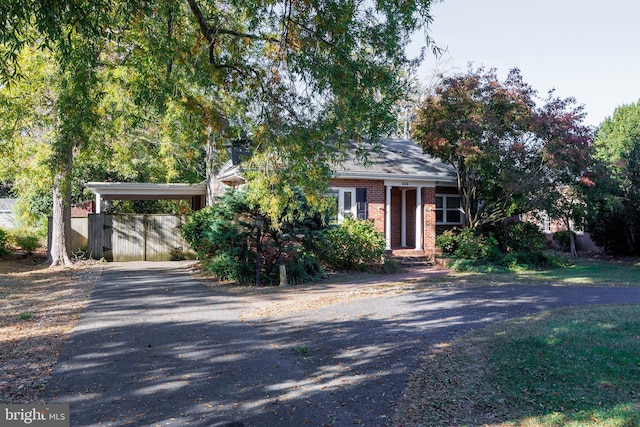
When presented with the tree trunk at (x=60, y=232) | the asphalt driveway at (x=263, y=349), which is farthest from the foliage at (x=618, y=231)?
the tree trunk at (x=60, y=232)

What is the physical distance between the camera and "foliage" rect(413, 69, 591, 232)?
1549cm

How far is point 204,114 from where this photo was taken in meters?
10.6

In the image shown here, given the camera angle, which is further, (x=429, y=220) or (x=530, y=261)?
(x=429, y=220)

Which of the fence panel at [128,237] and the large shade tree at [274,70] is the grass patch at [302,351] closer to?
the large shade tree at [274,70]

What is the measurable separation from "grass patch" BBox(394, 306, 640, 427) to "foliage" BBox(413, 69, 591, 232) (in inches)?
356

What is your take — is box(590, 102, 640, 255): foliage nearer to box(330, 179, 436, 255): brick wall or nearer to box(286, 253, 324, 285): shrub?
box(330, 179, 436, 255): brick wall

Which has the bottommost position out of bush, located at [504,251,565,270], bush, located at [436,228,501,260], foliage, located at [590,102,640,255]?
bush, located at [504,251,565,270]

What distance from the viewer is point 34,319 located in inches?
344

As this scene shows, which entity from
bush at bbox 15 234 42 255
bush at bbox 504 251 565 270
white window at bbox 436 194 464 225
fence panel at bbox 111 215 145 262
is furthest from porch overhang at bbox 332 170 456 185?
bush at bbox 15 234 42 255

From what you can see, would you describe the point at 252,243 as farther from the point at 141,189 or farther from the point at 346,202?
the point at 141,189

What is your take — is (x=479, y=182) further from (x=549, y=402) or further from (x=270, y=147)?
(x=549, y=402)

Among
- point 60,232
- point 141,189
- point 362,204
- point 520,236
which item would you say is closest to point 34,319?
point 60,232

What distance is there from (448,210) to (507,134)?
4.59 m

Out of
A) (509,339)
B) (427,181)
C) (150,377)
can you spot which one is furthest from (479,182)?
(150,377)
